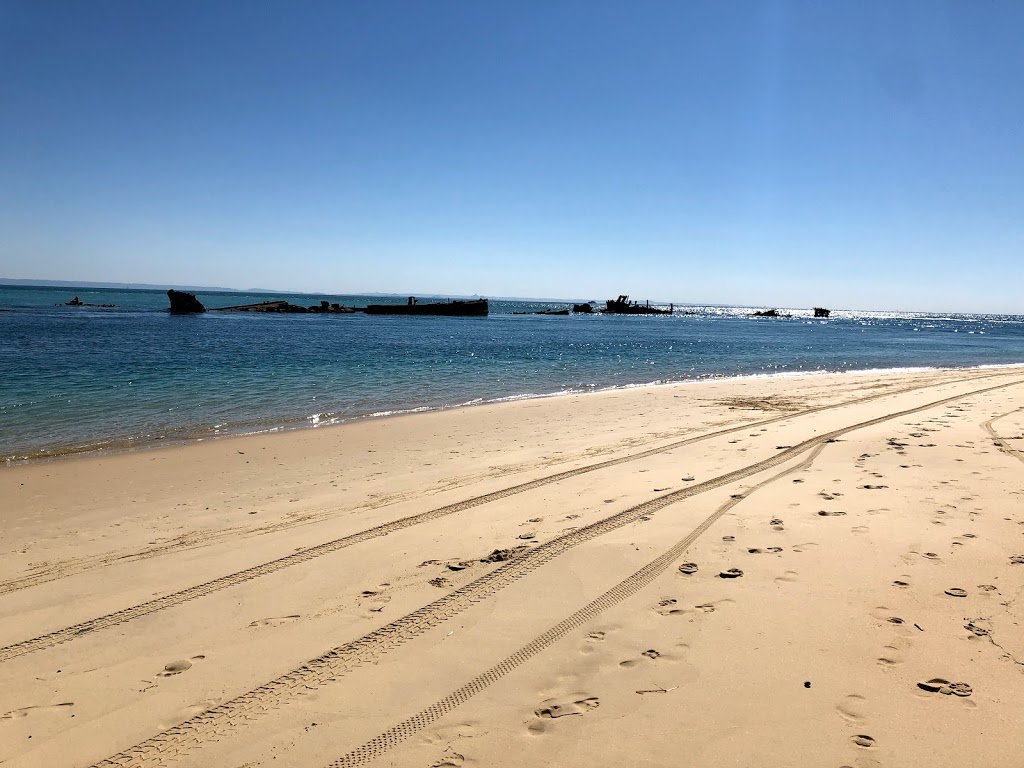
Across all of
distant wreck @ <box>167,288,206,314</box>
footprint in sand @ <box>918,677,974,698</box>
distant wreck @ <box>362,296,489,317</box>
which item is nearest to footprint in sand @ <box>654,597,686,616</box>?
footprint in sand @ <box>918,677,974,698</box>

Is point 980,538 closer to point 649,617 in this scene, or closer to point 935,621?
point 935,621

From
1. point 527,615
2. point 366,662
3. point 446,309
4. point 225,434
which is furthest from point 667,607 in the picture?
point 446,309

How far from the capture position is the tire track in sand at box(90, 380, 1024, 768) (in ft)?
9.55

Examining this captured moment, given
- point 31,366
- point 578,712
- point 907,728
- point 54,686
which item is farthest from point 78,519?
point 31,366

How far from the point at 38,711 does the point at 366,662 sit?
180 centimetres

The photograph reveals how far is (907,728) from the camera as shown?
2.85m

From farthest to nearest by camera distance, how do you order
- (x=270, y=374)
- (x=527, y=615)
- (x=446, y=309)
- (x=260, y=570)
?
1. (x=446, y=309)
2. (x=270, y=374)
3. (x=260, y=570)
4. (x=527, y=615)

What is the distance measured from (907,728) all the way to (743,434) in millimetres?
8103

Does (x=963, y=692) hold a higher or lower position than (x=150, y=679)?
higher

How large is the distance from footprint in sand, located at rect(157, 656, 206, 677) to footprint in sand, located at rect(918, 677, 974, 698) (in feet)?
14.2

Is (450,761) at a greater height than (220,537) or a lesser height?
greater

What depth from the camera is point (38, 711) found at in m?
3.24

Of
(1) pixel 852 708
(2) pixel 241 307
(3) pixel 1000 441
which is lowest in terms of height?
(1) pixel 852 708

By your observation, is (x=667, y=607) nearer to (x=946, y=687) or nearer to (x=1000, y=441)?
(x=946, y=687)
